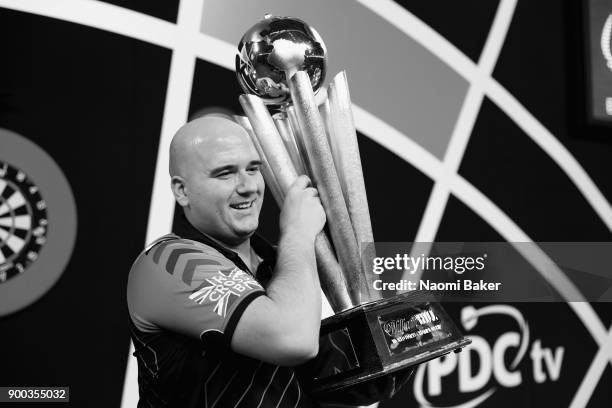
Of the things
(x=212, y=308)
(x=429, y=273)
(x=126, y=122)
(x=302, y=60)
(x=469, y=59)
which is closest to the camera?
(x=212, y=308)

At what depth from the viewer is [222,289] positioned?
3.75 ft

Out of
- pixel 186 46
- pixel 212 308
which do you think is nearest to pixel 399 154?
pixel 186 46

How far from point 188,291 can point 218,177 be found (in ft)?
0.74

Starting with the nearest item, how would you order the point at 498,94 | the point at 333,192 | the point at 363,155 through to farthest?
the point at 333,192 → the point at 363,155 → the point at 498,94

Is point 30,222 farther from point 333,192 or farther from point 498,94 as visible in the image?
point 498,94

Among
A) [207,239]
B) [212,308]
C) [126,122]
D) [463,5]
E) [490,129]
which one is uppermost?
[463,5]

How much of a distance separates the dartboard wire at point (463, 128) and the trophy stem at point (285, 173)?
5.39 feet

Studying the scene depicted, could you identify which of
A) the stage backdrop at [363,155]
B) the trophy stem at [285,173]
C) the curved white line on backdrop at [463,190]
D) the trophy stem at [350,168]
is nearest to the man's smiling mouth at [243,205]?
the trophy stem at [285,173]

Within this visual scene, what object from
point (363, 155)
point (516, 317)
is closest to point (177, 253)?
point (363, 155)

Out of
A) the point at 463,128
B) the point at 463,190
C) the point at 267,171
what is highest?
the point at 463,128

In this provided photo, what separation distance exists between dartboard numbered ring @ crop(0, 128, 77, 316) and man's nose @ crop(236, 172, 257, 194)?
1.46 meters

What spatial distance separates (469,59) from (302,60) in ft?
6.58

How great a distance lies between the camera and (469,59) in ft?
10.8

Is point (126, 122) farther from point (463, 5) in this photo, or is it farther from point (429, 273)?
point (463, 5)
